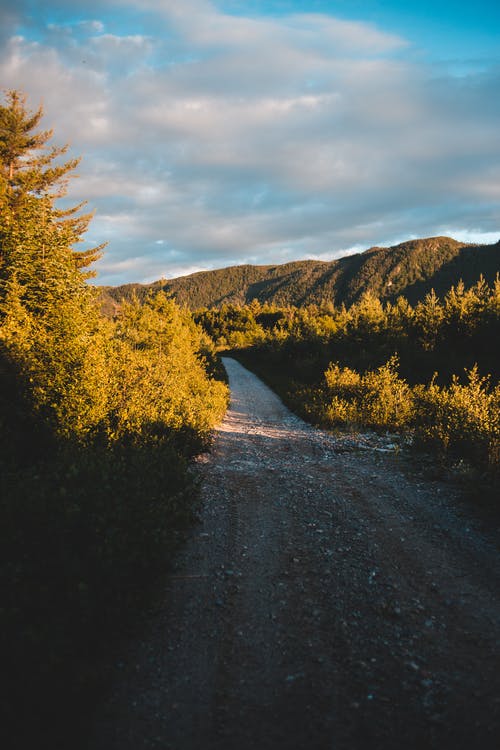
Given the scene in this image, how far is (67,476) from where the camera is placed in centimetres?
563

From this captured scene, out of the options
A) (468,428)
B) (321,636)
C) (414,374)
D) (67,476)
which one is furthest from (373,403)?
(67,476)

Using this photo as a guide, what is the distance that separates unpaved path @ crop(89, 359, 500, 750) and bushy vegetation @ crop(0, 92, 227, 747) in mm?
535

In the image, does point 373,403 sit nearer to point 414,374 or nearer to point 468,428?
point 468,428

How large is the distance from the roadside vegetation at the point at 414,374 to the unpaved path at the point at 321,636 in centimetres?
320

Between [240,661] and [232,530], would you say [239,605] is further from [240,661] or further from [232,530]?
[232,530]

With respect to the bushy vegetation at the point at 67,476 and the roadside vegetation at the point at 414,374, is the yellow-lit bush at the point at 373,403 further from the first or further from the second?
the bushy vegetation at the point at 67,476

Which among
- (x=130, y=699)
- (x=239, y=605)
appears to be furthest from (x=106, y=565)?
(x=239, y=605)

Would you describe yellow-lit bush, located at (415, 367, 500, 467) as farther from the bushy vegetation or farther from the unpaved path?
the bushy vegetation

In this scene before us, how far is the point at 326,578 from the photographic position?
5.05 m

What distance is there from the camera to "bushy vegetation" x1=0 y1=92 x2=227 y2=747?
3.25m

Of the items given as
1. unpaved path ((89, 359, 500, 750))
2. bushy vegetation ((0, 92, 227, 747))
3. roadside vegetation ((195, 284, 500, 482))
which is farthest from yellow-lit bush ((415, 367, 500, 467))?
bushy vegetation ((0, 92, 227, 747))

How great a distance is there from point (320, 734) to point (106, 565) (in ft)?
9.15

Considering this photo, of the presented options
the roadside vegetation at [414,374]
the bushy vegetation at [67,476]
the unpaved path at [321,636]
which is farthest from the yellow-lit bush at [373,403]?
the unpaved path at [321,636]

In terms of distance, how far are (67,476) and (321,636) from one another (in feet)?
14.4
